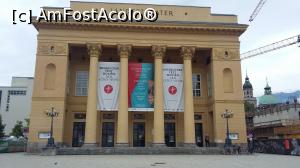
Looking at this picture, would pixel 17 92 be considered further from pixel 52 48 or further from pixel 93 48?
pixel 93 48

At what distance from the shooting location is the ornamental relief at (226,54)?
34.5 m

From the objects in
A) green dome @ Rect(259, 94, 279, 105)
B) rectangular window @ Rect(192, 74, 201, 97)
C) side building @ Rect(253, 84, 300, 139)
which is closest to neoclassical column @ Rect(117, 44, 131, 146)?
rectangular window @ Rect(192, 74, 201, 97)

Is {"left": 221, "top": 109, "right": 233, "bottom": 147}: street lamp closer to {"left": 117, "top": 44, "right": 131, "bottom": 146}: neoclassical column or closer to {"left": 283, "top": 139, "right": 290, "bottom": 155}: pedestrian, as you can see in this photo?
{"left": 283, "top": 139, "right": 290, "bottom": 155}: pedestrian

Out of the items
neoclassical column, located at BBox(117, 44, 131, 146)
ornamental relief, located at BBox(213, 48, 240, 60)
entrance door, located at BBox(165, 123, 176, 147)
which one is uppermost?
ornamental relief, located at BBox(213, 48, 240, 60)

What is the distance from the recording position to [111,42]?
33688mm

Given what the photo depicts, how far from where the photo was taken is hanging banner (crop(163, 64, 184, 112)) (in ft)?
108

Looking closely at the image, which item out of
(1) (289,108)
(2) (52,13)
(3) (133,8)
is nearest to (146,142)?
(3) (133,8)

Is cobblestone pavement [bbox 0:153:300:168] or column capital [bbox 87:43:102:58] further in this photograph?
column capital [bbox 87:43:102:58]

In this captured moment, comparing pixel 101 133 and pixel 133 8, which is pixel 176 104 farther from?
pixel 133 8

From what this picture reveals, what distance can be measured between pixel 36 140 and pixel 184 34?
1868 cm

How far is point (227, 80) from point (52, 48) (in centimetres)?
1900

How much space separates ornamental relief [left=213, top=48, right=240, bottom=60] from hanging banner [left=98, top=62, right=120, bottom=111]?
10.7m

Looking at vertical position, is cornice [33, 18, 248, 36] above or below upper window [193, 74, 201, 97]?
above

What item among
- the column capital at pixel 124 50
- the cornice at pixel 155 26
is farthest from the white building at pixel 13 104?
the column capital at pixel 124 50
